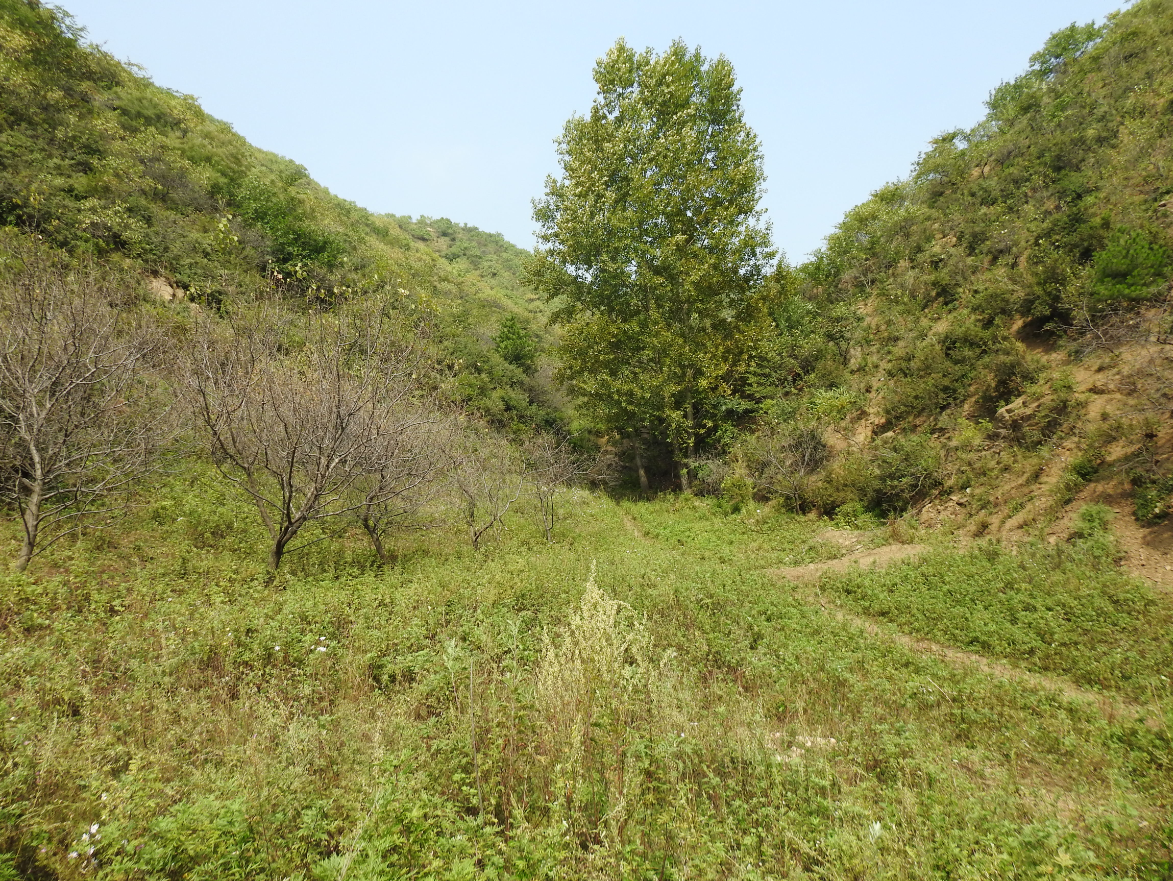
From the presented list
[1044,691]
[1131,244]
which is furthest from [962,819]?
[1131,244]

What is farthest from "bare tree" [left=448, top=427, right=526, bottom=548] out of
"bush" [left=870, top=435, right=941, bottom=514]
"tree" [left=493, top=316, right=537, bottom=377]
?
"tree" [left=493, top=316, right=537, bottom=377]

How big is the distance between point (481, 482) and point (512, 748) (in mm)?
8259

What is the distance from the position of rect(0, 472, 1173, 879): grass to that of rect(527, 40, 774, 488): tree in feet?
36.6

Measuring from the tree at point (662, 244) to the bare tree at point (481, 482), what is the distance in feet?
17.5

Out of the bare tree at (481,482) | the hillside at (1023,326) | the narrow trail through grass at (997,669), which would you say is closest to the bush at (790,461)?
A: the hillside at (1023,326)

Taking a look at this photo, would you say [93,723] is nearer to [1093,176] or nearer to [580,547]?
[580,547]

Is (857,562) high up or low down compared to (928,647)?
up

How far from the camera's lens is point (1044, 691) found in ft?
15.1

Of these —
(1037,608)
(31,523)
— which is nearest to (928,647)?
(1037,608)

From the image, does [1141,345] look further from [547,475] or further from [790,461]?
[547,475]

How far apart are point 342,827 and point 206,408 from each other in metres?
5.44

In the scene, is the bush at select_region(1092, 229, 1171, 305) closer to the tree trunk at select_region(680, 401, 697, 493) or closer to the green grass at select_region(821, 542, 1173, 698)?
the green grass at select_region(821, 542, 1173, 698)

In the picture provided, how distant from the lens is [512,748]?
3.35 metres

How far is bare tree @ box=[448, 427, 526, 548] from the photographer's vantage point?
1064 centimetres
